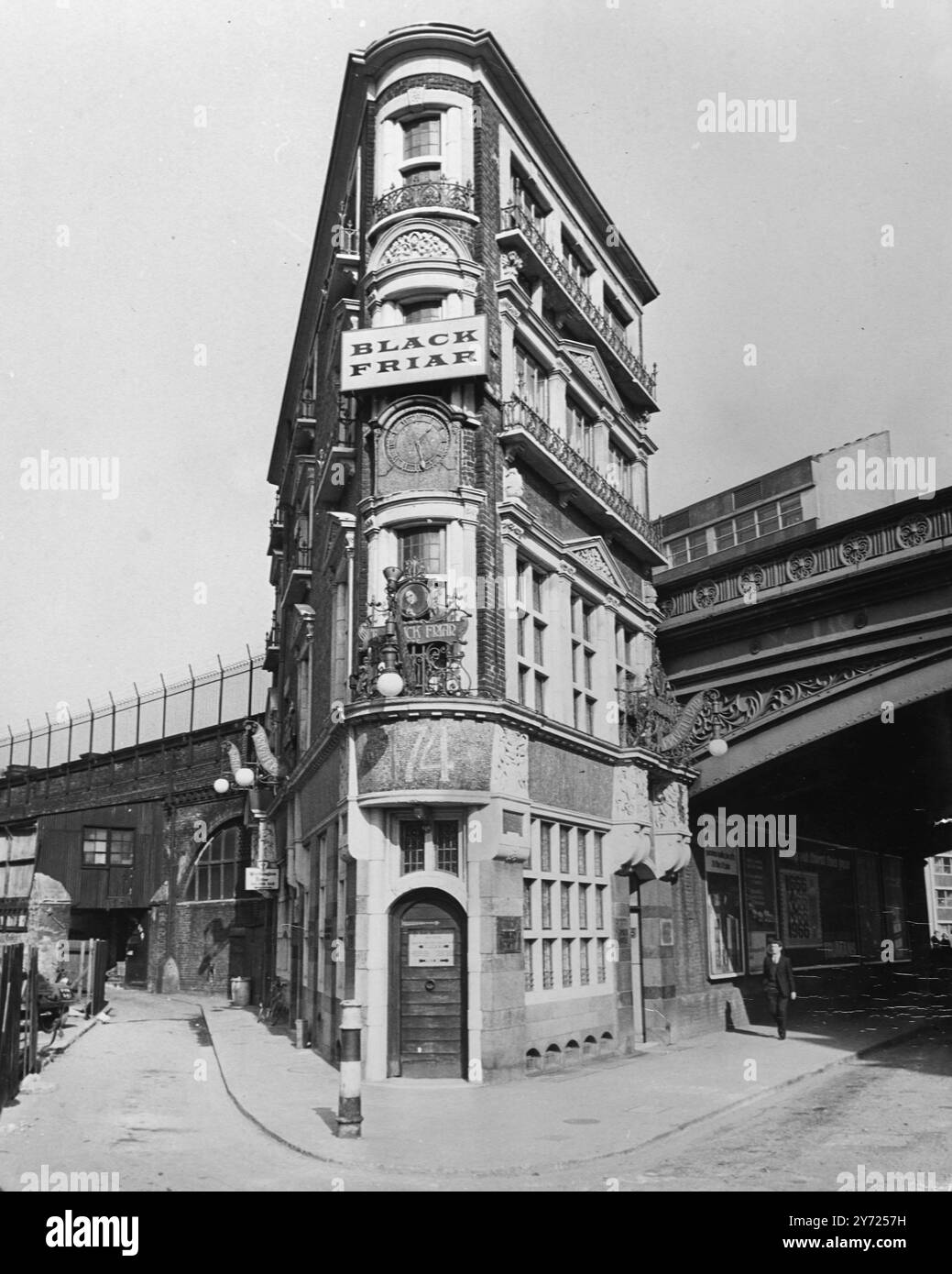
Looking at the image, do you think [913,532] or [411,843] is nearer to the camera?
[411,843]

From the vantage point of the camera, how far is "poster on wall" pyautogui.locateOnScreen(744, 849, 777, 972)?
92.2 feet

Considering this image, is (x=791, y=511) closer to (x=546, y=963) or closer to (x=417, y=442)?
(x=417, y=442)

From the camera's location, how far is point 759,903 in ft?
95.0

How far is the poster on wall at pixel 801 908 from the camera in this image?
30.6 metres

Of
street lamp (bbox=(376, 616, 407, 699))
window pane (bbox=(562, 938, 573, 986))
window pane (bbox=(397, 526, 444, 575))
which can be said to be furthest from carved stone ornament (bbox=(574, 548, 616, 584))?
window pane (bbox=(562, 938, 573, 986))

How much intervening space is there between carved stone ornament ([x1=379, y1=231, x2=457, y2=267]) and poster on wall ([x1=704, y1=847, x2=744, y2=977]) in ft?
48.6

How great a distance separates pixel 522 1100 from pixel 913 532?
1296 cm

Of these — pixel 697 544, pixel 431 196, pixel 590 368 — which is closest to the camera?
pixel 431 196

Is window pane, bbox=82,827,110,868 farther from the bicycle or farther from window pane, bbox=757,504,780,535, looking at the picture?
window pane, bbox=757,504,780,535

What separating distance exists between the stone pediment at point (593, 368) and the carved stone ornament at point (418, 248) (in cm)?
400

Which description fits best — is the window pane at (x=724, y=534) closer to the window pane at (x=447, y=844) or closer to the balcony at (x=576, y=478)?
the balcony at (x=576, y=478)

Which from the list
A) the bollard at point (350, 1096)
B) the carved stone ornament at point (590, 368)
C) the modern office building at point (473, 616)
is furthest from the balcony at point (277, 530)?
the bollard at point (350, 1096)

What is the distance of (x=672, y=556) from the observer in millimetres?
31109

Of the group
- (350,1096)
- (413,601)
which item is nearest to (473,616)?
(413,601)
